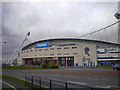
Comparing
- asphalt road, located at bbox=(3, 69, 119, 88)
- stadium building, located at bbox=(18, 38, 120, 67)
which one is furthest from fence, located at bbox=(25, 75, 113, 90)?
stadium building, located at bbox=(18, 38, 120, 67)

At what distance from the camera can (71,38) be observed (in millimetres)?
114312

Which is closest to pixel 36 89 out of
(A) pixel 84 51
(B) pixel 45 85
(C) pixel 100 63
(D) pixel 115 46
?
(B) pixel 45 85

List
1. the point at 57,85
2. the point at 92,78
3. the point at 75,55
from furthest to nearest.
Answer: the point at 75,55 → the point at 92,78 → the point at 57,85

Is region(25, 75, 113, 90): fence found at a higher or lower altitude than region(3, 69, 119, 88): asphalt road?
higher

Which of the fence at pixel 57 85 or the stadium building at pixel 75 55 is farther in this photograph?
the stadium building at pixel 75 55

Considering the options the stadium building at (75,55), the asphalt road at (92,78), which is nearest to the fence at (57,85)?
the asphalt road at (92,78)

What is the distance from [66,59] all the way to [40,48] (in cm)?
2022

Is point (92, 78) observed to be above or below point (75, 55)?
below

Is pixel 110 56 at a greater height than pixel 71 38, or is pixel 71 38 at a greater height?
pixel 71 38

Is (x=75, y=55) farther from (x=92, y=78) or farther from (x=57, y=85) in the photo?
(x=57, y=85)

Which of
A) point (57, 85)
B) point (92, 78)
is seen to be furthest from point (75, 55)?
point (57, 85)

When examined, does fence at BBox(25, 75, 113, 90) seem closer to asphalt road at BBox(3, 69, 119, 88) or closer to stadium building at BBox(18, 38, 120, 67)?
asphalt road at BBox(3, 69, 119, 88)

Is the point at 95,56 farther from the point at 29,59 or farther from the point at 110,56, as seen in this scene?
the point at 29,59

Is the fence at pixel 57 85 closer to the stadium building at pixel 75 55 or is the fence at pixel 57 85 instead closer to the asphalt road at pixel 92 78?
the asphalt road at pixel 92 78
